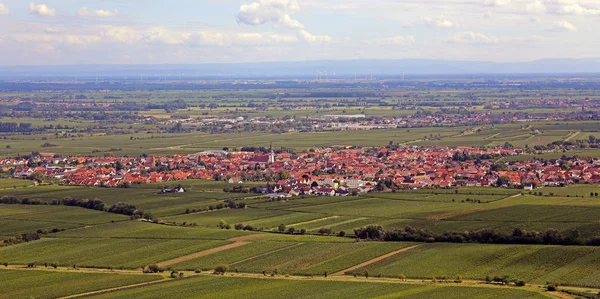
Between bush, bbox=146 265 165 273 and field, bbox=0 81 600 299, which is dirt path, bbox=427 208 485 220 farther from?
bush, bbox=146 265 165 273

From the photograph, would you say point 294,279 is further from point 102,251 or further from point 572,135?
point 572,135

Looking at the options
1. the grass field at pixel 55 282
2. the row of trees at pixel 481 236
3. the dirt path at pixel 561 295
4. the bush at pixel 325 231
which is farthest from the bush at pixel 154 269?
the dirt path at pixel 561 295

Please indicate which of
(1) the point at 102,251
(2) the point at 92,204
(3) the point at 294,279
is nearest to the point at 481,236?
(3) the point at 294,279

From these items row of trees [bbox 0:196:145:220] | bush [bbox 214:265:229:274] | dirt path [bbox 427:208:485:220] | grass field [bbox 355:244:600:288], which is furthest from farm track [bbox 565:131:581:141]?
bush [bbox 214:265:229:274]

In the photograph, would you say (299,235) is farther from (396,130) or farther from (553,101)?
(553,101)

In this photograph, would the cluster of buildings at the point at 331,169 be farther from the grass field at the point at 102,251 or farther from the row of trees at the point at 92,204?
the grass field at the point at 102,251
